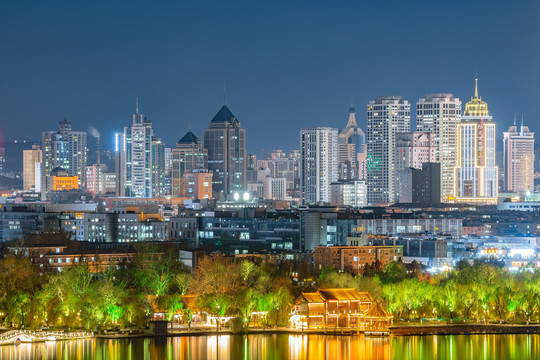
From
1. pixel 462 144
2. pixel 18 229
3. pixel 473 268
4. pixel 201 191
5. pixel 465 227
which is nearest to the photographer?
pixel 473 268

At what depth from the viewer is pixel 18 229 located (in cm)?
9819

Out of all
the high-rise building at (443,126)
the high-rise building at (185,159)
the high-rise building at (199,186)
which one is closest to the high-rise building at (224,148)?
the high-rise building at (185,159)

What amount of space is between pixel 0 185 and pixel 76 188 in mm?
45979

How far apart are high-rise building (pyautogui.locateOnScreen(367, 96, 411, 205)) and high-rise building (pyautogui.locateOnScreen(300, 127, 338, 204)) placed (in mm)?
5443

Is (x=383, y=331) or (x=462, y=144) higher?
(x=462, y=144)

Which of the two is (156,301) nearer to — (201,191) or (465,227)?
(465,227)

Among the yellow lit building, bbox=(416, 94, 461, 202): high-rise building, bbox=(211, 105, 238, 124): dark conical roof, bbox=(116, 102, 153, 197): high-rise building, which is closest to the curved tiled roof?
bbox=(116, 102, 153, 197): high-rise building

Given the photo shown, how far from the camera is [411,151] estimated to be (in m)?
156

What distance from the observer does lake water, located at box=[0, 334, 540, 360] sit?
45.7 metres

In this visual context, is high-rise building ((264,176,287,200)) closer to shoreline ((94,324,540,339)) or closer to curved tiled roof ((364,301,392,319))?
shoreline ((94,324,540,339))

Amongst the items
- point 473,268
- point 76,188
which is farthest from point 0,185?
point 473,268

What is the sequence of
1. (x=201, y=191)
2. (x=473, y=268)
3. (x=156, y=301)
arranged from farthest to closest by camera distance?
(x=201, y=191) < (x=473, y=268) < (x=156, y=301)

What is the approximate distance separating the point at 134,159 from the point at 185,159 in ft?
40.4

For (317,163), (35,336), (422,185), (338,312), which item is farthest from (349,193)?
(35,336)
